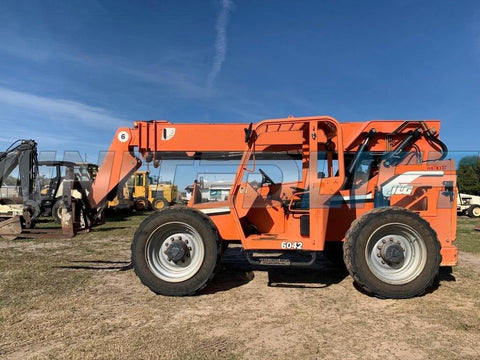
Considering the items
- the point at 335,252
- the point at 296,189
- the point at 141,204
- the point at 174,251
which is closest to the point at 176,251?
the point at 174,251

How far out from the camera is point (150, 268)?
17.8 feet

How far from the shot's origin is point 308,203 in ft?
19.9

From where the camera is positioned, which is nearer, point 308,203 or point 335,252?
point 308,203

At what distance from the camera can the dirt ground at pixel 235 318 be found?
366 cm

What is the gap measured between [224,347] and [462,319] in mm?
3115

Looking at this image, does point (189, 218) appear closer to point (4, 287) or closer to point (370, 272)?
point (370, 272)

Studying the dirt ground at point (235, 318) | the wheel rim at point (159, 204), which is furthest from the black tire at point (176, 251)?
the wheel rim at point (159, 204)

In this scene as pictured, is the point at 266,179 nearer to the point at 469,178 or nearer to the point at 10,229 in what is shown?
the point at 10,229

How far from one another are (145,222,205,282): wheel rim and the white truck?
21946mm

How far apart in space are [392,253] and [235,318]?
2588 millimetres

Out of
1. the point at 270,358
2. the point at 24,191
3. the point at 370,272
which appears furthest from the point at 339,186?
the point at 24,191

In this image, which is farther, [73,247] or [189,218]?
[73,247]

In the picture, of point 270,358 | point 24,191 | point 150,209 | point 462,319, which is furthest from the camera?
point 150,209

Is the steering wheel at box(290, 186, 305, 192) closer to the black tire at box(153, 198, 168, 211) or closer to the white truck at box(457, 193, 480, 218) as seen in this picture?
the black tire at box(153, 198, 168, 211)
